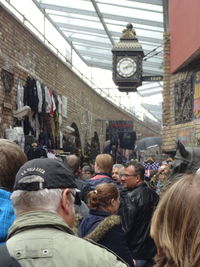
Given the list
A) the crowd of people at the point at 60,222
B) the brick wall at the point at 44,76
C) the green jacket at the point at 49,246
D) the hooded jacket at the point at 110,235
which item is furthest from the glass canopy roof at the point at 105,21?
the green jacket at the point at 49,246

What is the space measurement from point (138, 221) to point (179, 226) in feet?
11.1

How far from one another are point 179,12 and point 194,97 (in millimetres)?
1599

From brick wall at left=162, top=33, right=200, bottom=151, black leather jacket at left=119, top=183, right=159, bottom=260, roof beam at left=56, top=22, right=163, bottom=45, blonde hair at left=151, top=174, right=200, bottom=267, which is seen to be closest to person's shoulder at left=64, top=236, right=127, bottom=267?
blonde hair at left=151, top=174, right=200, bottom=267

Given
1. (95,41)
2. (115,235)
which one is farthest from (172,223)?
(95,41)

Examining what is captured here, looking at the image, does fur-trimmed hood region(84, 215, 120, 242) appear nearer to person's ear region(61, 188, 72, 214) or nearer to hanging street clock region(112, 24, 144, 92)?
person's ear region(61, 188, 72, 214)

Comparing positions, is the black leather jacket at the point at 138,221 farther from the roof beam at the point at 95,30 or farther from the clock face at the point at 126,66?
the roof beam at the point at 95,30

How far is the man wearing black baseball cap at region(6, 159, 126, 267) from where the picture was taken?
184 cm

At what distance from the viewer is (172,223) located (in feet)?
5.87

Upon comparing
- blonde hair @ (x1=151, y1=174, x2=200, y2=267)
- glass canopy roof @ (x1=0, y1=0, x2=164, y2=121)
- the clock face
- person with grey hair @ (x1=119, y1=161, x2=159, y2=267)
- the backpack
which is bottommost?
person with grey hair @ (x1=119, y1=161, x2=159, y2=267)

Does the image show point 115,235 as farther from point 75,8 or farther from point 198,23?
point 75,8

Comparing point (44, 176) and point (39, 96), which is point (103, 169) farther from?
point (39, 96)

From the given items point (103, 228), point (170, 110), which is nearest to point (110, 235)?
point (103, 228)

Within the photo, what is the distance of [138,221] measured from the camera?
5.11 meters

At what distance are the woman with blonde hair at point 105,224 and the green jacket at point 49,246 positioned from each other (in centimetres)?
174
